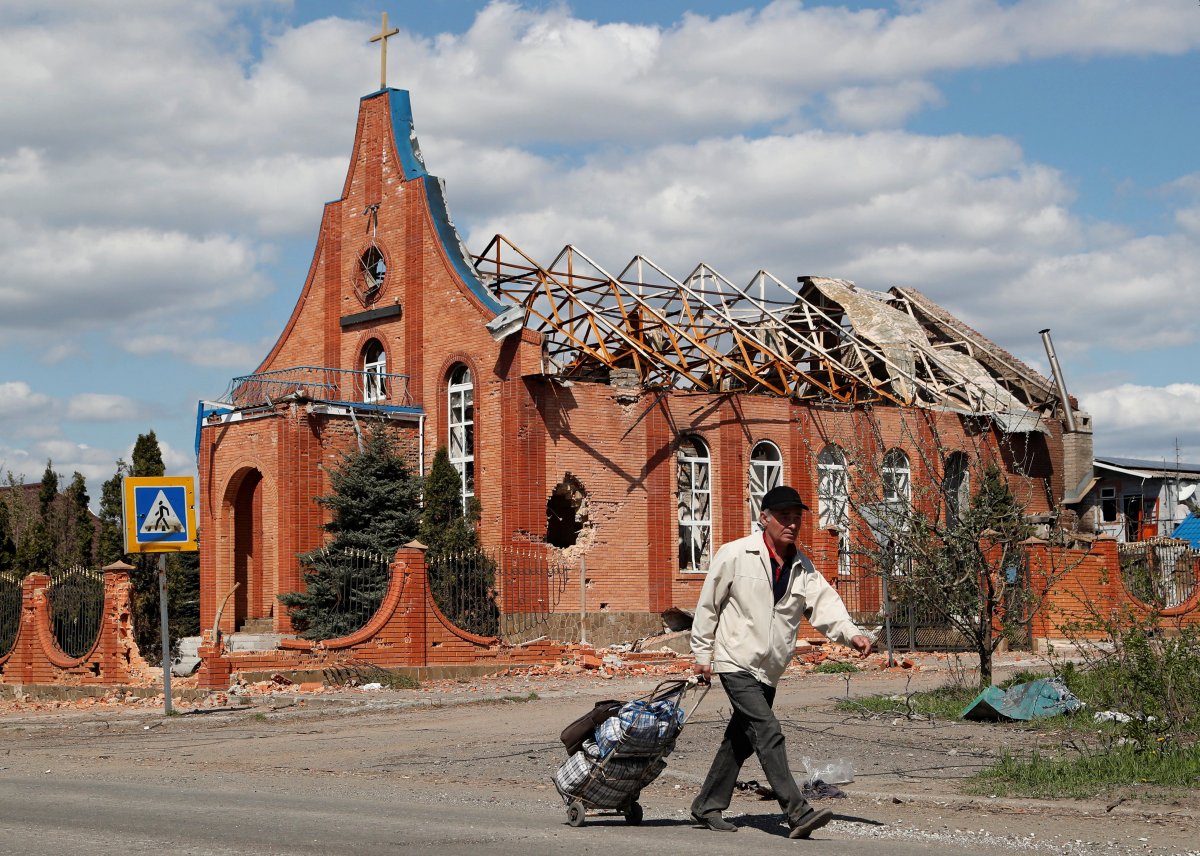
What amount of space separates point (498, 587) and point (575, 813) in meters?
21.3

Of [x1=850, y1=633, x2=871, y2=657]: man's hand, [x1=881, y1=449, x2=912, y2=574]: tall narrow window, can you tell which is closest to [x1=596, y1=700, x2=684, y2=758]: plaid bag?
[x1=850, y1=633, x2=871, y2=657]: man's hand

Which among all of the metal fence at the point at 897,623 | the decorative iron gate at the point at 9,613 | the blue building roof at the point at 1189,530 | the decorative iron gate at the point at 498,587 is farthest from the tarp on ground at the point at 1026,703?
the blue building roof at the point at 1189,530

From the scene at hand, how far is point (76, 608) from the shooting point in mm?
25047

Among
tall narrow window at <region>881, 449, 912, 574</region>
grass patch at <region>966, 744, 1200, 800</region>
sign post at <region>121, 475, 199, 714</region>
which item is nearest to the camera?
grass patch at <region>966, 744, 1200, 800</region>

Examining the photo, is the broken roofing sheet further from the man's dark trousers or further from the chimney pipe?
the man's dark trousers

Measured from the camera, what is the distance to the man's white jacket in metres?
7.96

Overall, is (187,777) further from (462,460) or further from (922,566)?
(462,460)

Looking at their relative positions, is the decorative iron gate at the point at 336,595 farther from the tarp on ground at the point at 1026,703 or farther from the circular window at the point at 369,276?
the tarp on ground at the point at 1026,703

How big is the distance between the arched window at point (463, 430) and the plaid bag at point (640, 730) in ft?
78.9

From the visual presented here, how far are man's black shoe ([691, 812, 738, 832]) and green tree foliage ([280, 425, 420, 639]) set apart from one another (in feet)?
69.1

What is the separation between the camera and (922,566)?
15719 mm

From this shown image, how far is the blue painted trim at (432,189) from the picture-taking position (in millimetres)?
32594

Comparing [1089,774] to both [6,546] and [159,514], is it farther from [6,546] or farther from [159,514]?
[6,546]

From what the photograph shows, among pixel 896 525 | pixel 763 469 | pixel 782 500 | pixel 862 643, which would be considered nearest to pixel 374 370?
pixel 763 469
